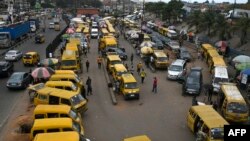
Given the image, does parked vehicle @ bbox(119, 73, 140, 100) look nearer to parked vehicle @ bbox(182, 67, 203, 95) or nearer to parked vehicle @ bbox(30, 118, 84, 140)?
parked vehicle @ bbox(182, 67, 203, 95)

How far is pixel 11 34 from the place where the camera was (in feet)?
183

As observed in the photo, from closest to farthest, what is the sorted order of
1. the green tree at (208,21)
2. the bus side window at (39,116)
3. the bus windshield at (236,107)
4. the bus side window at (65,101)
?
the bus side window at (39,116) < the bus side window at (65,101) < the bus windshield at (236,107) < the green tree at (208,21)

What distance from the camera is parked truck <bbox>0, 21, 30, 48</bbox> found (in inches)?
2087

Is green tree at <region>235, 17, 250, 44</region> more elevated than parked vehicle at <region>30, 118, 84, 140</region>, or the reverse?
green tree at <region>235, 17, 250, 44</region>

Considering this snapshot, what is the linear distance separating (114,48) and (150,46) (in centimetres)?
496

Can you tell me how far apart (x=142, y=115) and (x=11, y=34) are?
37462 mm

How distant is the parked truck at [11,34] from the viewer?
53.0 meters

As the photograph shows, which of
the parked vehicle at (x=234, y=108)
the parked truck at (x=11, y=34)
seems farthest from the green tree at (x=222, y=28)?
the parked vehicle at (x=234, y=108)

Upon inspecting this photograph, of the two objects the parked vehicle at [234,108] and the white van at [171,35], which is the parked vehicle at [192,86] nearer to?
the parked vehicle at [234,108]

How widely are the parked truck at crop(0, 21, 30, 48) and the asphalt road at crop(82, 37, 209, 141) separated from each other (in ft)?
81.0

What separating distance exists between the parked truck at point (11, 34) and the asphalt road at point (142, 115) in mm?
24680

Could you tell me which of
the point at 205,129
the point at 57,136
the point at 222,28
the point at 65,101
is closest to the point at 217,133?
the point at 205,129

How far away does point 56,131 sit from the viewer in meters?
17.9

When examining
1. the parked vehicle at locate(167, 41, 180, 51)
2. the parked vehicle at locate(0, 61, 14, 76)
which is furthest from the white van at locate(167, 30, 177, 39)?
the parked vehicle at locate(0, 61, 14, 76)
